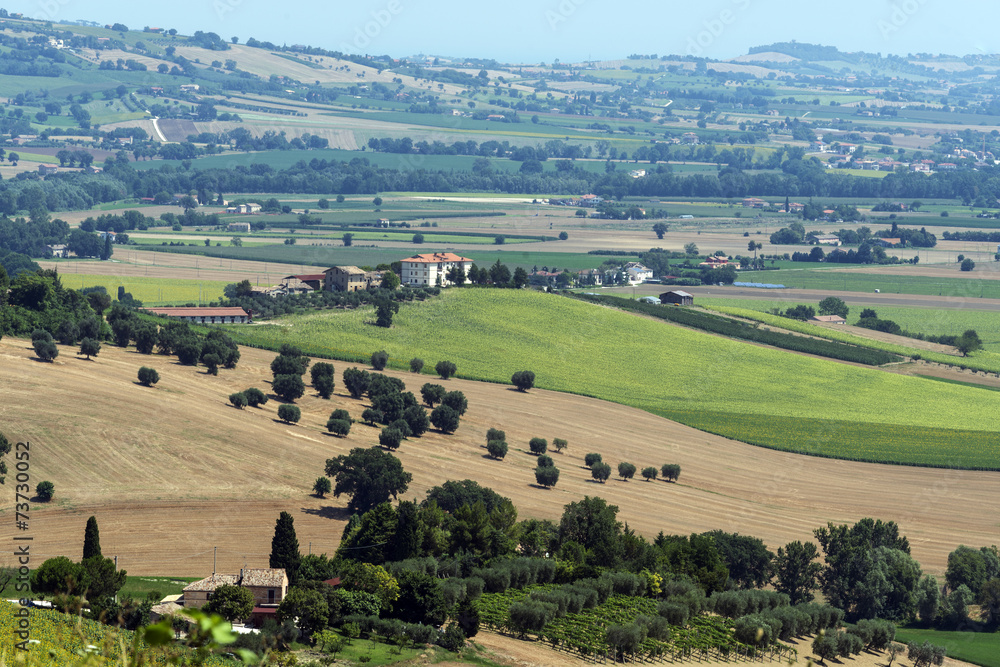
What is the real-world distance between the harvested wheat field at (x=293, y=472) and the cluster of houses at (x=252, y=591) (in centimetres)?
608

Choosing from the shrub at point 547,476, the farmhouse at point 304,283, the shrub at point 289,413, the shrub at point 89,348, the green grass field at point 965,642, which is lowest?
the green grass field at point 965,642

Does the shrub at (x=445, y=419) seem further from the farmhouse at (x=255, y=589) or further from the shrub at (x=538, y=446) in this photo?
the farmhouse at (x=255, y=589)

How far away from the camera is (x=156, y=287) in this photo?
5374 inches

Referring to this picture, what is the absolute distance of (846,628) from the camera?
56219mm

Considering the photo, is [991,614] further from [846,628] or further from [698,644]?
[698,644]

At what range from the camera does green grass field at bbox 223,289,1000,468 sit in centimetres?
9156

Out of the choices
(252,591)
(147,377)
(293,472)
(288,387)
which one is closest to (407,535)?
(252,591)

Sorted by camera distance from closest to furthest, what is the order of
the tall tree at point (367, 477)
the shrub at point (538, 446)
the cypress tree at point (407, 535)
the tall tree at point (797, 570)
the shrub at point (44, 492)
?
the cypress tree at point (407, 535) → the shrub at point (44, 492) → the tall tree at point (797, 570) → the tall tree at point (367, 477) → the shrub at point (538, 446)

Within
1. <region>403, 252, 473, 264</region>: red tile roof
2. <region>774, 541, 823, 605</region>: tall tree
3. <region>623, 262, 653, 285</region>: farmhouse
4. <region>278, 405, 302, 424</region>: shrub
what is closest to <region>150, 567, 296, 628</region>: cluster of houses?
<region>774, 541, 823, 605</region>: tall tree

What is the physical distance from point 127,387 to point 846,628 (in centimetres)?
4622

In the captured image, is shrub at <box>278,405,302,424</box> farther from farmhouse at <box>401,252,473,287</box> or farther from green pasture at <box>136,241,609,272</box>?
green pasture at <box>136,241,609,272</box>

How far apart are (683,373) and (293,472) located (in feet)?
160

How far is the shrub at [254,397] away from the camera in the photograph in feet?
266

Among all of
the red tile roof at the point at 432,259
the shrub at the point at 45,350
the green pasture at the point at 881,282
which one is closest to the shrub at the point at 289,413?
the shrub at the point at 45,350
